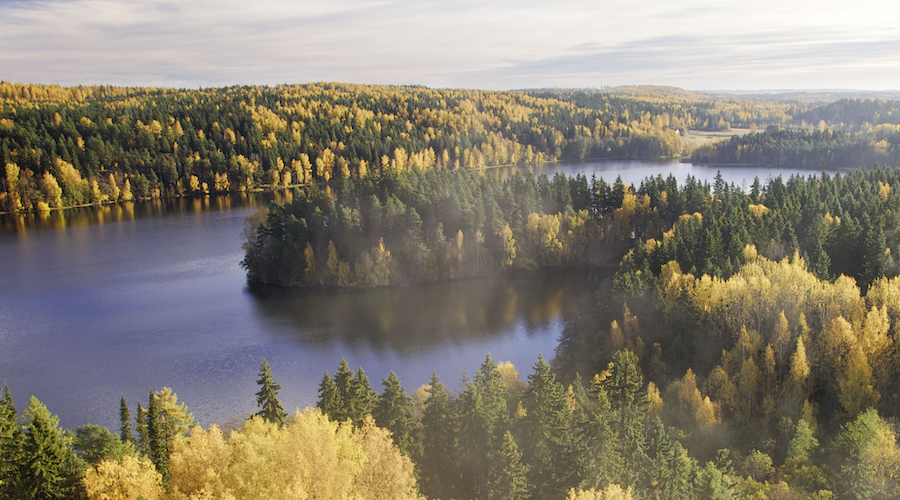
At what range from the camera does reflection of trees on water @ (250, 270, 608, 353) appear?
1694 inches

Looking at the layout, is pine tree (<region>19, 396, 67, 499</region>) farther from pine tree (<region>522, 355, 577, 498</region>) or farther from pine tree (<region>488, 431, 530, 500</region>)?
pine tree (<region>522, 355, 577, 498</region>)

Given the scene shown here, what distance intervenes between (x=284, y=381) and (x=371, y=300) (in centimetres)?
1605

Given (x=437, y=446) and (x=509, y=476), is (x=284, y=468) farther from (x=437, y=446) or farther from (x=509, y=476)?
(x=437, y=446)

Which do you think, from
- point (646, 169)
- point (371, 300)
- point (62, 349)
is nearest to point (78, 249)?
point (62, 349)

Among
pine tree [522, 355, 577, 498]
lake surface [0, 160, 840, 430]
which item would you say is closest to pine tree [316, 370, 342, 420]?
pine tree [522, 355, 577, 498]

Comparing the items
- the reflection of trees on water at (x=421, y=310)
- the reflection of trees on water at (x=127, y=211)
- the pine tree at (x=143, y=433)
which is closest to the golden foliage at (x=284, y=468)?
the pine tree at (x=143, y=433)

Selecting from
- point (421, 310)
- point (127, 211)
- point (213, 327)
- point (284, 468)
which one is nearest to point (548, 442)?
point (284, 468)

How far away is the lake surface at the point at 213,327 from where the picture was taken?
35656mm

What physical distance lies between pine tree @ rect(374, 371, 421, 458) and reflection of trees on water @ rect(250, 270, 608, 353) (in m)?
16.1

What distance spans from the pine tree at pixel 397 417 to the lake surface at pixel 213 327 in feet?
34.8

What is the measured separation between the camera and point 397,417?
77.7 ft

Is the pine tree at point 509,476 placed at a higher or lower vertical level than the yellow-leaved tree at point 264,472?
lower

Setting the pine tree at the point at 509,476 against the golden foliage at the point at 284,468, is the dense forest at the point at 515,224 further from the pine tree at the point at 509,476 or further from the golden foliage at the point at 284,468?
the golden foliage at the point at 284,468

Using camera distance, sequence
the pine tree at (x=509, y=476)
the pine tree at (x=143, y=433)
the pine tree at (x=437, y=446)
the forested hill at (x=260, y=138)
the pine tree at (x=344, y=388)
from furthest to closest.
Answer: the forested hill at (x=260, y=138) < the pine tree at (x=143, y=433) < the pine tree at (x=344, y=388) < the pine tree at (x=437, y=446) < the pine tree at (x=509, y=476)
